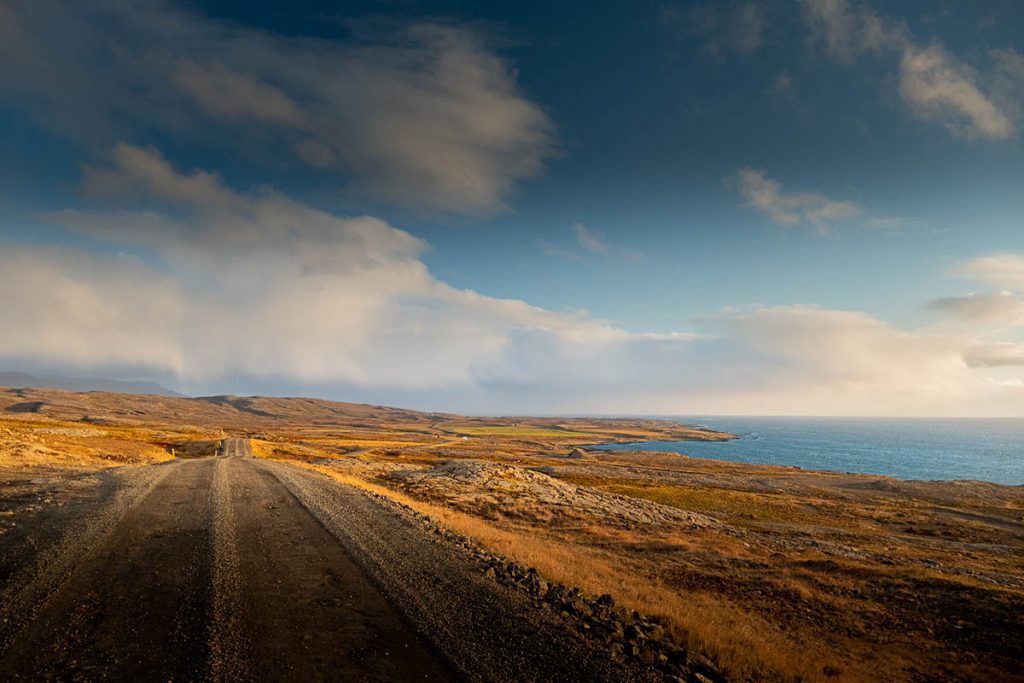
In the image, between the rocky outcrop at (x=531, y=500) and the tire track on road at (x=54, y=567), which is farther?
the rocky outcrop at (x=531, y=500)

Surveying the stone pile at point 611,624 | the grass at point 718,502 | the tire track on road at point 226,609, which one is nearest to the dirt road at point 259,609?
the tire track on road at point 226,609

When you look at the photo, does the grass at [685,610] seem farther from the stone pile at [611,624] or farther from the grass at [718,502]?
the grass at [718,502]

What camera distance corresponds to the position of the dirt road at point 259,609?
7.97 m

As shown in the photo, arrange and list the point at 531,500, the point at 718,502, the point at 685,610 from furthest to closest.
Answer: the point at 718,502, the point at 531,500, the point at 685,610

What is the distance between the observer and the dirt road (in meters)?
7.97

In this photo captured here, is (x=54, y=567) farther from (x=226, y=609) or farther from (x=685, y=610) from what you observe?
(x=685, y=610)

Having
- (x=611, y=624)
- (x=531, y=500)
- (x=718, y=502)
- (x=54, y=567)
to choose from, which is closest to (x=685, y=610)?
(x=611, y=624)

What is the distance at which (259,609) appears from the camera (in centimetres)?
1012

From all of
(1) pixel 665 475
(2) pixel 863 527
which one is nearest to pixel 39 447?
(2) pixel 863 527

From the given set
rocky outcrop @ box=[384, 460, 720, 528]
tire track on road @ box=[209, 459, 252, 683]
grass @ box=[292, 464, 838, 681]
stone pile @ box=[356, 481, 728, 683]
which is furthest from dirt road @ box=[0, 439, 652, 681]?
rocky outcrop @ box=[384, 460, 720, 528]

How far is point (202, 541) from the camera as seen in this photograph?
1520 centimetres

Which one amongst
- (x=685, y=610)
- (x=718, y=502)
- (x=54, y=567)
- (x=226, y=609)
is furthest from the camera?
(x=718, y=502)

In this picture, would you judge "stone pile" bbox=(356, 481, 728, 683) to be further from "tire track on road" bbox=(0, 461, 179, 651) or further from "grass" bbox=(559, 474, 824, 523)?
"grass" bbox=(559, 474, 824, 523)

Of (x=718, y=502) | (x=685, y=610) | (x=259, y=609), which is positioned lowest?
(x=718, y=502)
